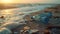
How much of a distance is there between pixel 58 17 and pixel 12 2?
2.40ft

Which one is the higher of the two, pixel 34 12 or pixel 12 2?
pixel 12 2

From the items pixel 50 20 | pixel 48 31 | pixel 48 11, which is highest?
pixel 48 11

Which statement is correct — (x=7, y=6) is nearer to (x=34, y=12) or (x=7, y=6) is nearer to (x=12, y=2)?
(x=12, y=2)

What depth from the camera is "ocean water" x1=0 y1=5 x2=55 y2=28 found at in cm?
167

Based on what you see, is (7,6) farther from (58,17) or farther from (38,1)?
(58,17)

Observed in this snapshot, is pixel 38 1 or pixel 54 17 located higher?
pixel 38 1

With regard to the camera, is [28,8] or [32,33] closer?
[32,33]

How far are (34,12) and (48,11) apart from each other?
210 mm

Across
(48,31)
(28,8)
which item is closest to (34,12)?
(28,8)

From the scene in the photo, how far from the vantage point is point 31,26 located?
164cm

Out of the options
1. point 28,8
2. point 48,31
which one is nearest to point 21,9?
point 28,8

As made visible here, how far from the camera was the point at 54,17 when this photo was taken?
5.53 ft

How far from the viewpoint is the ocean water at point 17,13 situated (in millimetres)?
1673

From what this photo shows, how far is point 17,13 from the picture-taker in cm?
171
